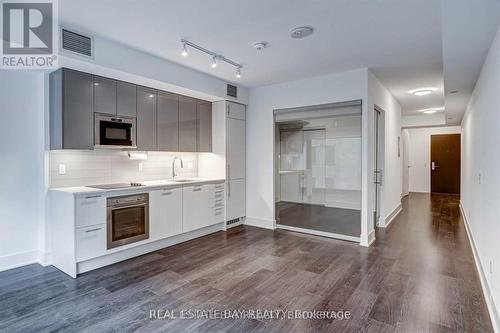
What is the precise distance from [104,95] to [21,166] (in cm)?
136

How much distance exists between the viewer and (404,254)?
12.7 ft

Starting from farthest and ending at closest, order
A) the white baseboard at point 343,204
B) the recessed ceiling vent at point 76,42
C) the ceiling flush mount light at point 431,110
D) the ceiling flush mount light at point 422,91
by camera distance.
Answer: the ceiling flush mount light at point 431,110, the ceiling flush mount light at point 422,91, the white baseboard at point 343,204, the recessed ceiling vent at point 76,42

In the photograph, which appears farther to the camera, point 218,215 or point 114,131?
point 218,215

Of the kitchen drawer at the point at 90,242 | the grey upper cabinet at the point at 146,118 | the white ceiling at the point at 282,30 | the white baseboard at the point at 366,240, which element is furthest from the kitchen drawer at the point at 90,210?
the white baseboard at the point at 366,240

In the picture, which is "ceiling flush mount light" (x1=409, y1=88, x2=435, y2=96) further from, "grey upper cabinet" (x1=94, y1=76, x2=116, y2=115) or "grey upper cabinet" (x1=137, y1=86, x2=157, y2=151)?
"grey upper cabinet" (x1=94, y1=76, x2=116, y2=115)

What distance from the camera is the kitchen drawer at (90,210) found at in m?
3.12

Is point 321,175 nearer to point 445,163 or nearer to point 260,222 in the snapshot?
point 260,222

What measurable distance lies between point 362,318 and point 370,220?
7.83 feet

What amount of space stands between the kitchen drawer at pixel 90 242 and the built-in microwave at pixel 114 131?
1.06 meters

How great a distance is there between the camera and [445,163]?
32.2 ft

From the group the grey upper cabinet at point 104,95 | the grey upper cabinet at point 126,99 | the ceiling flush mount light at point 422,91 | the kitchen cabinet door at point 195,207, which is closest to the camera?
the grey upper cabinet at point 104,95

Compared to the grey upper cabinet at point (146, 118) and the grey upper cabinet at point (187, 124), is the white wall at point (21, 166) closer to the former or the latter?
the grey upper cabinet at point (146, 118)

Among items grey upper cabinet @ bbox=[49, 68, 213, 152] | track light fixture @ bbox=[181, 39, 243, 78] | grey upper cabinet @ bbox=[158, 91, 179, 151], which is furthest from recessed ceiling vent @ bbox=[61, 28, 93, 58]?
grey upper cabinet @ bbox=[158, 91, 179, 151]

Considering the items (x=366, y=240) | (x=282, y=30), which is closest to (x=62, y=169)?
(x=282, y=30)
